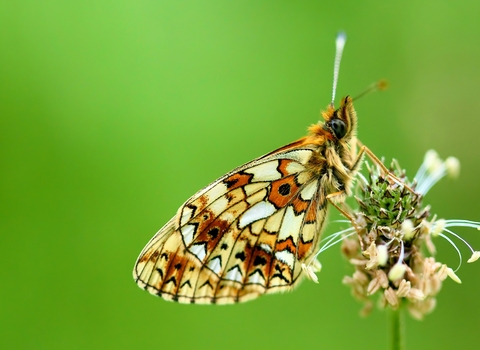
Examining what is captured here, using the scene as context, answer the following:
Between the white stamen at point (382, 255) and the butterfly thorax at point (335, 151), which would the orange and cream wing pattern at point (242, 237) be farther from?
the white stamen at point (382, 255)

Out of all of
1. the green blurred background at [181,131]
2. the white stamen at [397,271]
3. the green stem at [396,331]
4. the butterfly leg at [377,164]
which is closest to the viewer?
the green stem at [396,331]

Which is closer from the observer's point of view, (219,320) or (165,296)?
(165,296)

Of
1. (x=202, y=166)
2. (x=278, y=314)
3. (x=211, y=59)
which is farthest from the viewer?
(x=211, y=59)

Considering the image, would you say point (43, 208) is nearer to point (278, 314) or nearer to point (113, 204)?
point (113, 204)

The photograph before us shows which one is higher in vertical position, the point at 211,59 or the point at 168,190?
the point at 211,59

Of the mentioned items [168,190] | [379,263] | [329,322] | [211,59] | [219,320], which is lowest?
[329,322]

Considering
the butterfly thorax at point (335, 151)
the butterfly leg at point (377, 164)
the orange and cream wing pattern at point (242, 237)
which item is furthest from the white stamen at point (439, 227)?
the orange and cream wing pattern at point (242, 237)

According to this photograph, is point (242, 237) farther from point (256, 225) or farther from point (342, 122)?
point (342, 122)

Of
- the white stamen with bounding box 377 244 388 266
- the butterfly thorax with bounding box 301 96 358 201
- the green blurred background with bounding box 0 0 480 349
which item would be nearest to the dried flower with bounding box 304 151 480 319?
the white stamen with bounding box 377 244 388 266

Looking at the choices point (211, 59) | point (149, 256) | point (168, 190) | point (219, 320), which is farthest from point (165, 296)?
point (211, 59)
